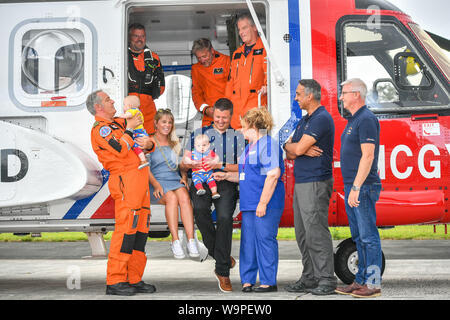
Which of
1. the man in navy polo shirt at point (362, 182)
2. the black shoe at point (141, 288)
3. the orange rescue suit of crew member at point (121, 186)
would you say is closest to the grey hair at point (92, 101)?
the orange rescue suit of crew member at point (121, 186)

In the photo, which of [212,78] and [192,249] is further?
[212,78]

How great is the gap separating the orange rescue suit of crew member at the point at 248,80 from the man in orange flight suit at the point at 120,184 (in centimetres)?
132

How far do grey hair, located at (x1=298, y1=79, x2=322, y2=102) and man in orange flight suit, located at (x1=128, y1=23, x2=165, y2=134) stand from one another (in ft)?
7.01

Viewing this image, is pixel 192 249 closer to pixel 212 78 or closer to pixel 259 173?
pixel 259 173

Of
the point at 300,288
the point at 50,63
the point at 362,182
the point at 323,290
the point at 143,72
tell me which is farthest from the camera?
the point at 143,72

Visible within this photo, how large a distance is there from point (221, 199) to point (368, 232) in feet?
4.68

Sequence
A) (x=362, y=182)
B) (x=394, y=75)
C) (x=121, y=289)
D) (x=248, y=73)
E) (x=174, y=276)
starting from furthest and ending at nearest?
(x=174, y=276)
(x=248, y=73)
(x=394, y=75)
(x=121, y=289)
(x=362, y=182)

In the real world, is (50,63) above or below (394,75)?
above

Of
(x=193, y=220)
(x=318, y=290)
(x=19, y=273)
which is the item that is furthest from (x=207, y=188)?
(x=19, y=273)

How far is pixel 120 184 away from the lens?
18.2 feet

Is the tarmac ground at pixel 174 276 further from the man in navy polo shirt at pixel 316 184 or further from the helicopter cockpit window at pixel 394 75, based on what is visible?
the helicopter cockpit window at pixel 394 75

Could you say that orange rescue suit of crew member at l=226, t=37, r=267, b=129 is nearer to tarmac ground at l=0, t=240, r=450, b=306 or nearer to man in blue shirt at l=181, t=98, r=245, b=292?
man in blue shirt at l=181, t=98, r=245, b=292

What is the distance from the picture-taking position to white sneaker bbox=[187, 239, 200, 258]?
5883mm

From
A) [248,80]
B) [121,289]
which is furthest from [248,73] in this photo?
[121,289]
